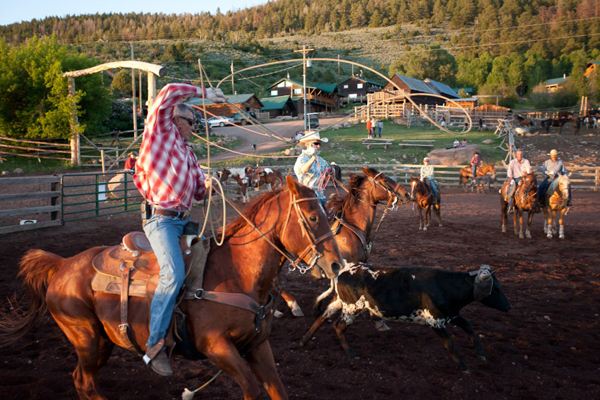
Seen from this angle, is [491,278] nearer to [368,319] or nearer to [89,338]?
[368,319]

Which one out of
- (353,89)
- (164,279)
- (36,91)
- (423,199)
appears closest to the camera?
(164,279)

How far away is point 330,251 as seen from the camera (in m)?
3.43

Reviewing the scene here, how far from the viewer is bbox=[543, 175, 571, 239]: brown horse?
12.9 meters

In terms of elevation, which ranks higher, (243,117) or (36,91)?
(36,91)

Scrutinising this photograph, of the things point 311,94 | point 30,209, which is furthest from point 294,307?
point 311,94

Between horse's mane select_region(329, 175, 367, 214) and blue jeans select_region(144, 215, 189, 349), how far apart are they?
4378 millimetres

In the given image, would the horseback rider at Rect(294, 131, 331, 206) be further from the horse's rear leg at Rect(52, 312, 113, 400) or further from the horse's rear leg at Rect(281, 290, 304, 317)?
the horse's rear leg at Rect(52, 312, 113, 400)

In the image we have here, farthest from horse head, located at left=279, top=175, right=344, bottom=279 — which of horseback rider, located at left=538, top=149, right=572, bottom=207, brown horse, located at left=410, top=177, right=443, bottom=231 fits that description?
horseback rider, located at left=538, top=149, right=572, bottom=207

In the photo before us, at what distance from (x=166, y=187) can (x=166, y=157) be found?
25 centimetres

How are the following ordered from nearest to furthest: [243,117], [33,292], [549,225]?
[33,292], [243,117], [549,225]

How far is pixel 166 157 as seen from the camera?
3.47 metres

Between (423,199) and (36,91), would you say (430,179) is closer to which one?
(423,199)

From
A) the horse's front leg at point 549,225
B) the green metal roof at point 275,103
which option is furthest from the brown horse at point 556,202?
the green metal roof at point 275,103

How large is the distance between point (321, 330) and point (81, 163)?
79.6 ft
